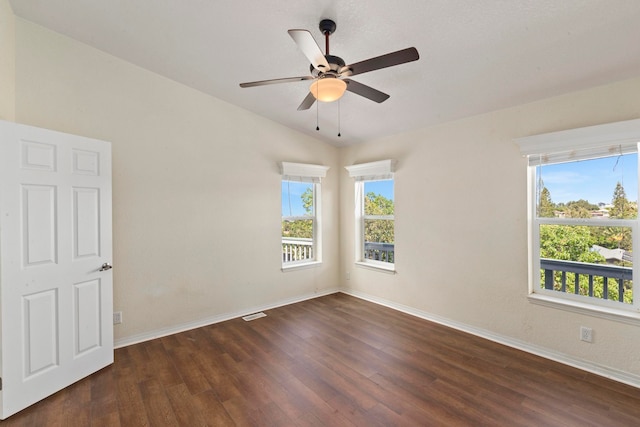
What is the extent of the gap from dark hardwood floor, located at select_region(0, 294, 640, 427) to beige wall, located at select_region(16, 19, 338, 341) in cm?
60

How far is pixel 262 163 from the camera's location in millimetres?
4141

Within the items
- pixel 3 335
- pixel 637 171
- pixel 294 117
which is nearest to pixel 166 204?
pixel 3 335

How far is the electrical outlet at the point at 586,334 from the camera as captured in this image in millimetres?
2560

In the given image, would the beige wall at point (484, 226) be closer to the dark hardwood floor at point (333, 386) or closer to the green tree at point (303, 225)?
the dark hardwood floor at point (333, 386)

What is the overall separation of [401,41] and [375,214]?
274 centimetres

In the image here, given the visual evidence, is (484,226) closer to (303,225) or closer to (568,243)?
(568,243)

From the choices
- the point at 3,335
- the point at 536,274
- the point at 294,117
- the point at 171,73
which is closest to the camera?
the point at 3,335

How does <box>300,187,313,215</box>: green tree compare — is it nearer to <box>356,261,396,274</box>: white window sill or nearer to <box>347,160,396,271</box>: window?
<box>347,160,396,271</box>: window

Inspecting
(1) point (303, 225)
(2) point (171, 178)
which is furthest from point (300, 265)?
(2) point (171, 178)

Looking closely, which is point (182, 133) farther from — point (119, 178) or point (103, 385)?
point (103, 385)

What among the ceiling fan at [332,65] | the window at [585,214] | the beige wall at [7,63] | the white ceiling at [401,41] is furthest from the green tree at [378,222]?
the beige wall at [7,63]

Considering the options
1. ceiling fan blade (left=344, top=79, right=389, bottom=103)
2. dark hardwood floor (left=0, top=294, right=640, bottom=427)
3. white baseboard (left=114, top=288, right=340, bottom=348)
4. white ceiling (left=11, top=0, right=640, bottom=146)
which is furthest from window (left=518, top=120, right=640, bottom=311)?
white baseboard (left=114, top=288, right=340, bottom=348)

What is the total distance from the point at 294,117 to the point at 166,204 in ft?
6.47

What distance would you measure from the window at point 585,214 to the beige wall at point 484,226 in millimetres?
142
